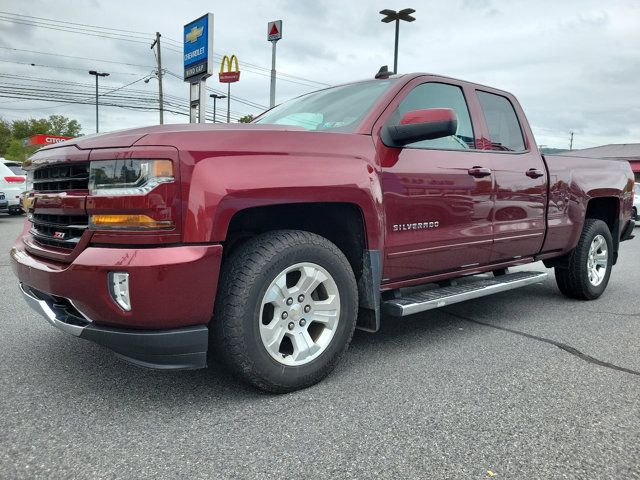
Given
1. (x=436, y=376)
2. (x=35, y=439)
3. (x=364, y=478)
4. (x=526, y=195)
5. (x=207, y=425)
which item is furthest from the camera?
(x=526, y=195)

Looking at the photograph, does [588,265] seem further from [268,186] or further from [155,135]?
[155,135]

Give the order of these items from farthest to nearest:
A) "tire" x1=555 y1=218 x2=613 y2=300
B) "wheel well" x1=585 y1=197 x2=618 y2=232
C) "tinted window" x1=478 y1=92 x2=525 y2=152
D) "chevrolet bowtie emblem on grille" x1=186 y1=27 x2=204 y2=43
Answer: "chevrolet bowtie emblem on grille" x1=186 y1=27 x2=204 y2=43 → "wheel well" x1=585 y1=197 x2=618 y2=232 → "tire" x1=555 y1=218 x2=613 y2=300 → "tinted window" x1=478 y1=92 x2=525 y2=152

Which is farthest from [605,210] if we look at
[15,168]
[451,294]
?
[15,168]

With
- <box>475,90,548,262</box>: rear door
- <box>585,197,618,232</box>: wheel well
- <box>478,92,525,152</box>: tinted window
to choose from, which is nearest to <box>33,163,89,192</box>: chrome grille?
<box>475,90,548,262</box>: rear door

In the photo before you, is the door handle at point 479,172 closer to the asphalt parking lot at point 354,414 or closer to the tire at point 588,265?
the asphalt parking lot at point 354,414

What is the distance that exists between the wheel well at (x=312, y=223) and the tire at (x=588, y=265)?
9.76 feet

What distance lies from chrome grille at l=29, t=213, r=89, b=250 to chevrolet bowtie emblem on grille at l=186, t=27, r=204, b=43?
13519mm

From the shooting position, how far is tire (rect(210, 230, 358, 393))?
2479mm

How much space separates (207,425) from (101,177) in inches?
48.3

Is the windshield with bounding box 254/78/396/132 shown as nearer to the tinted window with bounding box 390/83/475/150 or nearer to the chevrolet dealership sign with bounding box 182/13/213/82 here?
the tinted window with bounding box 390/83/475/150

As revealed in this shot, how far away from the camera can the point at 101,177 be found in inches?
91.2

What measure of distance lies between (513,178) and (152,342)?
9.76ft

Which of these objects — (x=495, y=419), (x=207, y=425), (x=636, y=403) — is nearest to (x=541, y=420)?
(x=495, y=419)

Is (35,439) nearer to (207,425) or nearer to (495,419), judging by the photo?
(207,425)
